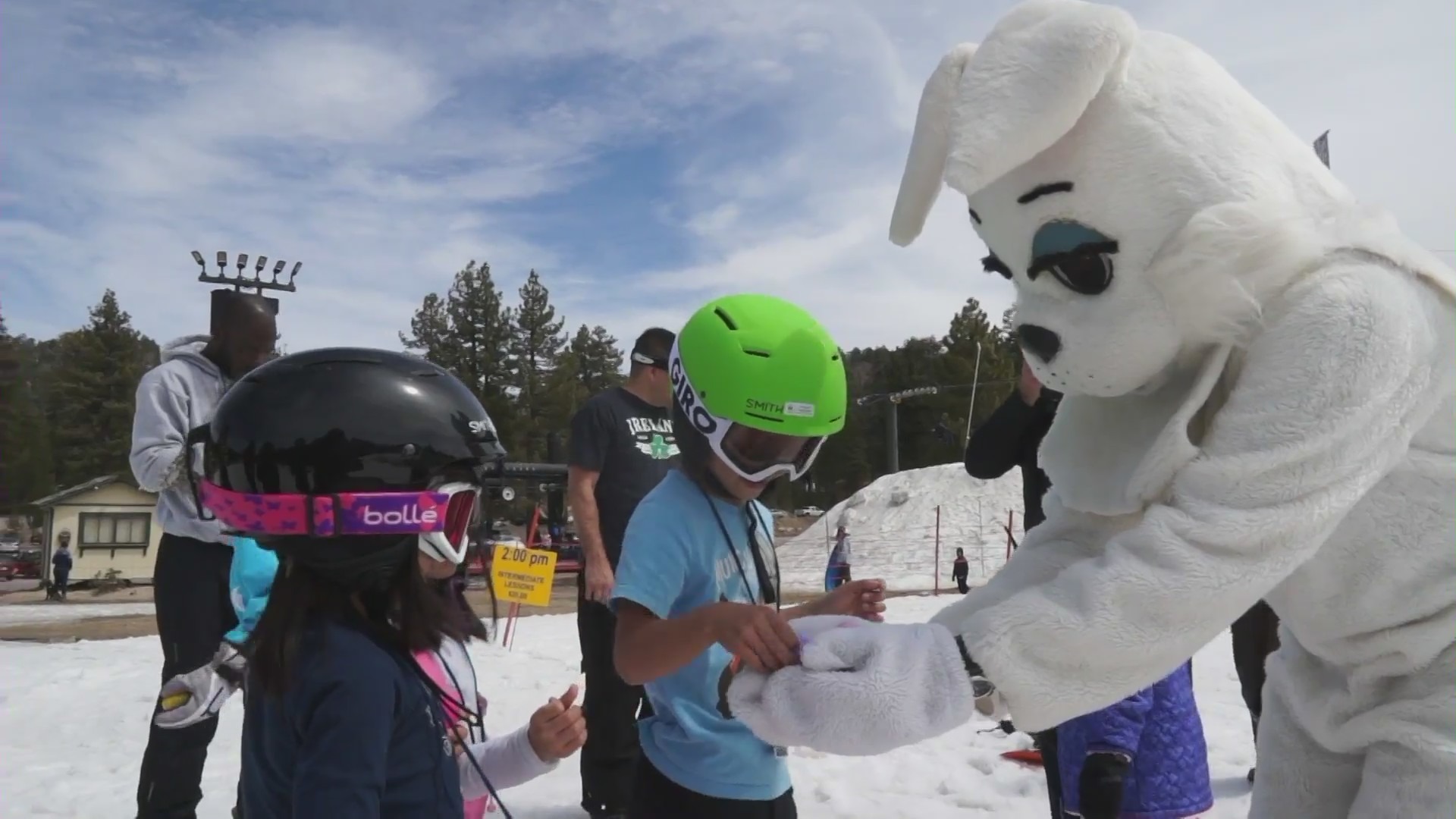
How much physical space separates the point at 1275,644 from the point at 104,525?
28464mm

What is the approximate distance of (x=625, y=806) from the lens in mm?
3803

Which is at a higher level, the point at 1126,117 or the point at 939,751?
the point at 1126,117

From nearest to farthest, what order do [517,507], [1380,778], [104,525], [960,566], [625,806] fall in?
[1380,778]
[625,806]
[960,566]
[104,525]
[517,507]

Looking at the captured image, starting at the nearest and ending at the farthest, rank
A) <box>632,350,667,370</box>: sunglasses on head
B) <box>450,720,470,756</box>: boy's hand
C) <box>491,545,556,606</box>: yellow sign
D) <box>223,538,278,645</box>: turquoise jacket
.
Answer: <box>450,720,470,756</box>: boy's hand, <box>223,538,278,645</box>: turquoise jacket, <box>632,350,667,370</box>: sunglasses on head, <box>491,545,556,606</box>: yellow sign

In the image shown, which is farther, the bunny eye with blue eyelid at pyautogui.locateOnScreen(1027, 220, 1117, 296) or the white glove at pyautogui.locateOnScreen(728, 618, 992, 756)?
the bunny eye with blue eyelid at pyautogui.locateOnScreen(1027, 220, 1117, 296)

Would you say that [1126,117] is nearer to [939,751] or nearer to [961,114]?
[961,114]

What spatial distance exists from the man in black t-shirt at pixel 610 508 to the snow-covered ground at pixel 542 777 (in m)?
0.35

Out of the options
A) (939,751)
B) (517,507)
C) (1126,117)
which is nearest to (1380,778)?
(1126,117)

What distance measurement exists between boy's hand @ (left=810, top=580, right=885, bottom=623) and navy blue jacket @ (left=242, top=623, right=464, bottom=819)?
870 mm

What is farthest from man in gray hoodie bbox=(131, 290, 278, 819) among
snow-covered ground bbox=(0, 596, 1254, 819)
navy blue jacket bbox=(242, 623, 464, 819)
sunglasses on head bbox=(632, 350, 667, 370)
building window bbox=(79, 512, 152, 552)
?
building window bbox=(79, 512, 152, 552)

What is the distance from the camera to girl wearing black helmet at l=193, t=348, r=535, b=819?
1.62 m

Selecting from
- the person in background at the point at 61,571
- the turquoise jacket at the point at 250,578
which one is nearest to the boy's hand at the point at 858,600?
the turquoise jacket at the point at 250,578

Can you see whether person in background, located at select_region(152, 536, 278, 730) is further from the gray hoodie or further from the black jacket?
the black jacket

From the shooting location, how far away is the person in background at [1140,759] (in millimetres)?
2434
